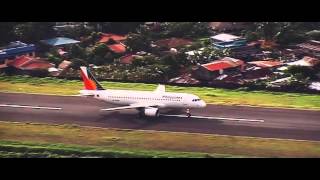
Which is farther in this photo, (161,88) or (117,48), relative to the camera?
(117,48)

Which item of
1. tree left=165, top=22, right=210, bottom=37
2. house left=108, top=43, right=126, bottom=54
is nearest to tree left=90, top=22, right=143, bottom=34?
house left=108, top=43, right=126, bottom=54

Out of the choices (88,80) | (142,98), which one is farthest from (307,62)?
(88,80)

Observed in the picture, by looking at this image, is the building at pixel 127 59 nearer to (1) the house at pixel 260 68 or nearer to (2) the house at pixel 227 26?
(2) the house at pixel 227 26

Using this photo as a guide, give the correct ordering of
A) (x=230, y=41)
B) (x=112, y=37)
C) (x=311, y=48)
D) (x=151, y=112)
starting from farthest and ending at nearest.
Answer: (x=112, y=37) → (x=230, y=41) → (x=151, y=112) → (x=311, y=48)

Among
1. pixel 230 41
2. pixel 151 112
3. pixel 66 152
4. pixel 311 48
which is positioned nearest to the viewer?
pixel 66 152

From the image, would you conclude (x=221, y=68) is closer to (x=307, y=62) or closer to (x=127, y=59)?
(x=307, y=62)

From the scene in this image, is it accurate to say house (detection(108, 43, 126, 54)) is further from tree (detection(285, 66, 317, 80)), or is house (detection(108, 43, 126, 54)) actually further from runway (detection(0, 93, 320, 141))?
tree (detection(285, 66, 317, 80))
